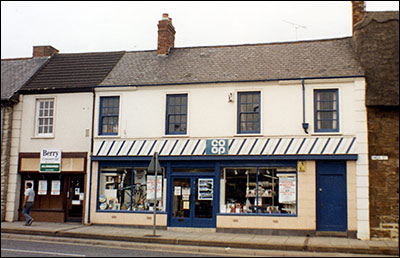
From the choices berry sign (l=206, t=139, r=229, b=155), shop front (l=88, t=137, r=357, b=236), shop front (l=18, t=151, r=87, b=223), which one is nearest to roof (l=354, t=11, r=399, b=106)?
shop front (l=88, t=137, r=357, b=236)

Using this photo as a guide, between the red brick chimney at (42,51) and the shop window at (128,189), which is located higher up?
the red brick chimney at (42,51)

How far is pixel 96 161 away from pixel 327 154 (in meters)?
9.33

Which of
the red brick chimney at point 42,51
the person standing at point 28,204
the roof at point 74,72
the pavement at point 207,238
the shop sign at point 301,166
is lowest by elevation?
the pavement at point 207,238

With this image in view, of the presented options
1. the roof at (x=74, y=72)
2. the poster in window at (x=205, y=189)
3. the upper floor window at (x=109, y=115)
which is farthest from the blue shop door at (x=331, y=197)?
the roof at (x=74, y=72)

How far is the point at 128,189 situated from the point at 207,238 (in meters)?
4.77

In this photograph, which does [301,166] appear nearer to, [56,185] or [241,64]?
[241,64]

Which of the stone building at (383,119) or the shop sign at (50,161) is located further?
the shop sign at (50,161)

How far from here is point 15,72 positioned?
70.4 ft

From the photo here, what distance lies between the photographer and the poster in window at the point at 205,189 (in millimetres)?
17188

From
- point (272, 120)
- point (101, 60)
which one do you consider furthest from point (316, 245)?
point (101, 60)

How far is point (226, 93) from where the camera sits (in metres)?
17.4

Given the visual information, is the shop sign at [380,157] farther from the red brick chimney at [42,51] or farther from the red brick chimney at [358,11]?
the red brick chimney at [42,51]

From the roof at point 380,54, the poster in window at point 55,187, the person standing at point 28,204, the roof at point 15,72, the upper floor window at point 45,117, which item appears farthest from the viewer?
the roof at point 15,72

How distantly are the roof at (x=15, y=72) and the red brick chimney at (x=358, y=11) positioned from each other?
1469 cm
